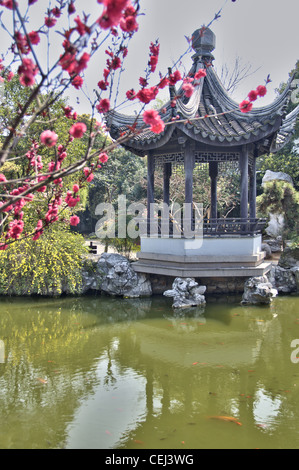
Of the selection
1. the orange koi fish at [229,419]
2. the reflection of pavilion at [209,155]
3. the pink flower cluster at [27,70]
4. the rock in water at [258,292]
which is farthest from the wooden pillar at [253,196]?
the pink flower cluster at [27,70]

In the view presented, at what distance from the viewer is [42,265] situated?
7.18 meters

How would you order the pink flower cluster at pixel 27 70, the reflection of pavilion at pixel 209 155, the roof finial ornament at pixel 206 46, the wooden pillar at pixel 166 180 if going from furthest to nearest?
the wooden pillar at pixel 166 180 → the roof finial ornament at pixel 206 46 → the reflection of pavilion at pixel 209 155 → the pink flower cluster at pixel 27 70

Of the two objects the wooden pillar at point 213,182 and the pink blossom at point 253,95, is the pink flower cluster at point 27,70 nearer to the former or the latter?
the pink blossom at point 253,95

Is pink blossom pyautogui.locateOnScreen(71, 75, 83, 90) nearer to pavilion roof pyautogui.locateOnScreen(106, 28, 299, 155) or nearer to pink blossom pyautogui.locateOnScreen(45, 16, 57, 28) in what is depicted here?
pink blossom pyautogui.locateOnScreen(45, 16, 57, 28)

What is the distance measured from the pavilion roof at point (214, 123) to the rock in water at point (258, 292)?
2.59m

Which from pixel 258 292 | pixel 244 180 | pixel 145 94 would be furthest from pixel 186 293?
pixel 145 94

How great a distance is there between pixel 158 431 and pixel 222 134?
5.68 metres

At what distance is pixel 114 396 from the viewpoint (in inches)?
130

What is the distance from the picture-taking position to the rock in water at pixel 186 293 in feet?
22.0

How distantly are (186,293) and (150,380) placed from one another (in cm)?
320

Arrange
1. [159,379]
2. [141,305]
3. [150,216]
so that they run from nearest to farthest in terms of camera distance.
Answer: [159,379] → [141,305] → [150,216]
